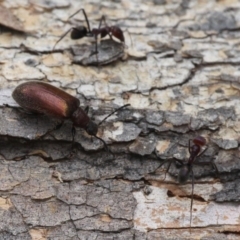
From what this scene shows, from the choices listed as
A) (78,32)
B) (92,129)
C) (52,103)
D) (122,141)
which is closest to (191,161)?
(122,141)

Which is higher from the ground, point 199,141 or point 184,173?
point 199,141

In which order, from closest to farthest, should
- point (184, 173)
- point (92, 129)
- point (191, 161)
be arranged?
point (184, 173)
point (191, 161)
point (92, 129)

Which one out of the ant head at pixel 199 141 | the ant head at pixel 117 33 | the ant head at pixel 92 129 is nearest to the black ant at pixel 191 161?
the ant head at pixel 199 141

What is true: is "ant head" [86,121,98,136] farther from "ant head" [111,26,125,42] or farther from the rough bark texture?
"ant head" [111,26,125,42]

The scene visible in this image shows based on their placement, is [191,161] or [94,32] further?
[94,32]

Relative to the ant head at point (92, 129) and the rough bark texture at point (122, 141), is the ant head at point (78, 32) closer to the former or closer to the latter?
the rough bark texture at point (122, 141)

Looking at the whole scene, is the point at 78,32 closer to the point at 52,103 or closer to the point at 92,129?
the point at 52,103

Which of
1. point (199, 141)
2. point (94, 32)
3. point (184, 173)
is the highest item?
point (94, 32)
